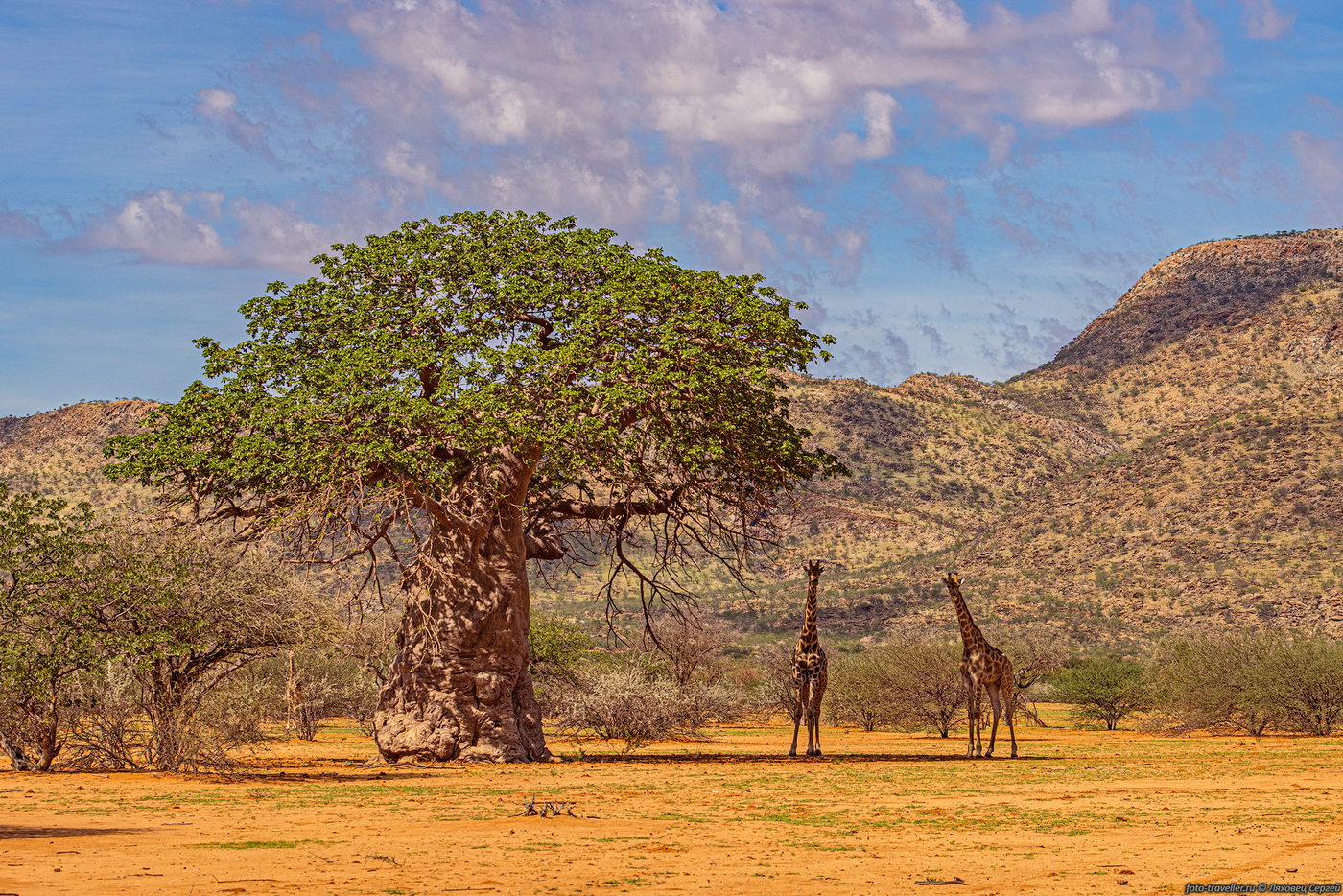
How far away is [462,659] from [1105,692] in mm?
21083

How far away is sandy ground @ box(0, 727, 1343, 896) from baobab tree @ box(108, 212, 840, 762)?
89.4 inches

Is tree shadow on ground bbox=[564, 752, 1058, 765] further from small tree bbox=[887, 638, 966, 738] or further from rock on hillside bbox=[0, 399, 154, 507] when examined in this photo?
rock on hillside bbox=[0, 399, 154, 507]

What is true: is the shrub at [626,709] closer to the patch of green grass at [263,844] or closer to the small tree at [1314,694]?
the small tree at [1314,694]

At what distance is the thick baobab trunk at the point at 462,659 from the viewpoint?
21.6 metres

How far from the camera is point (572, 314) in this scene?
22031 millimetres

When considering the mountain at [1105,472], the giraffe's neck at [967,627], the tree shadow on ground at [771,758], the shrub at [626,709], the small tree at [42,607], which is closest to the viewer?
the small tree at [42,607]

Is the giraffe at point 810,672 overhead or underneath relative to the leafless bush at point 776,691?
overhead

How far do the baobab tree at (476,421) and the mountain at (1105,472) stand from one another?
2109 cm

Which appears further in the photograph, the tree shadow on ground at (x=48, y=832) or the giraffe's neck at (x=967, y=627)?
the giraffe's neck at (x=967, y=627)

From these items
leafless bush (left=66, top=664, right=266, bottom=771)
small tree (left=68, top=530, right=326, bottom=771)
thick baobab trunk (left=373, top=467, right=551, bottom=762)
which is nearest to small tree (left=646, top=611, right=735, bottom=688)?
thick baobab trunk (left=373, top=467, right=551, bottom=762)

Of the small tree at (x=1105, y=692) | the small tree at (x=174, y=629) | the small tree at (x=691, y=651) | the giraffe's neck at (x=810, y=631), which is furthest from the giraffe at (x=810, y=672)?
the small tree at (x=1105, y=692)

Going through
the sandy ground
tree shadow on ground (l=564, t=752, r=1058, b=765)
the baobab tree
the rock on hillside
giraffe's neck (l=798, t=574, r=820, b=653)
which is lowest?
tree shadow on ground (l=564, t=752, r=1058, b=765)

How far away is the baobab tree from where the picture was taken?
2006 cm

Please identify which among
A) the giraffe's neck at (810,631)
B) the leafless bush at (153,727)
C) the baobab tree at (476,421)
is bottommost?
the leafless bush at (153,727)
